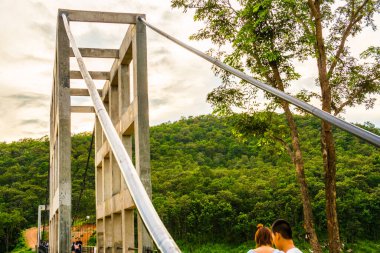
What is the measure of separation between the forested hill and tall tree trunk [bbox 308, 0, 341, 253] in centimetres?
2275

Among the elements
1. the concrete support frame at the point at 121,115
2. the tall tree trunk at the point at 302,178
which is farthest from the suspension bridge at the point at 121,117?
the tall tree trunk at the point at 302,178

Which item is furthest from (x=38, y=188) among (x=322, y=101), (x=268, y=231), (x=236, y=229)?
(x=268, y=231)

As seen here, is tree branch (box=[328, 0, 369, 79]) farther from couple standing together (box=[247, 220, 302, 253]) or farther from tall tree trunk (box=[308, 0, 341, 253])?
couple standing together (box=[247, 220, 302, 253])

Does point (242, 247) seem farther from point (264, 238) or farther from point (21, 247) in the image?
point (264, 238)

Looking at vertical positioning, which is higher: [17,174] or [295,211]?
[17,174]

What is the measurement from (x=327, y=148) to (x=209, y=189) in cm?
3215

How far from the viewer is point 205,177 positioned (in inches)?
1582

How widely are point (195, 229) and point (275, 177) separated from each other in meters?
10.2

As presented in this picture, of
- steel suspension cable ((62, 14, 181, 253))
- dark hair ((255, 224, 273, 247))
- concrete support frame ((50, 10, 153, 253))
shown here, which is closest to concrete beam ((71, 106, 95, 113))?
concrete support frame ((50, 10, 153, 253))

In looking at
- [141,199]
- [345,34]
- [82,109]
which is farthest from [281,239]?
[82,109]

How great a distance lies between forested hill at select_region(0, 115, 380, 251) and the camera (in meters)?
35.8

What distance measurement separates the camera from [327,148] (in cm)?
1059

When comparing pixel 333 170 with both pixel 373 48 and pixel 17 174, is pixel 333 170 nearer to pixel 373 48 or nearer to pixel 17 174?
pixel 373 48

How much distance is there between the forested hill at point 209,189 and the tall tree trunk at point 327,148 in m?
22.7
